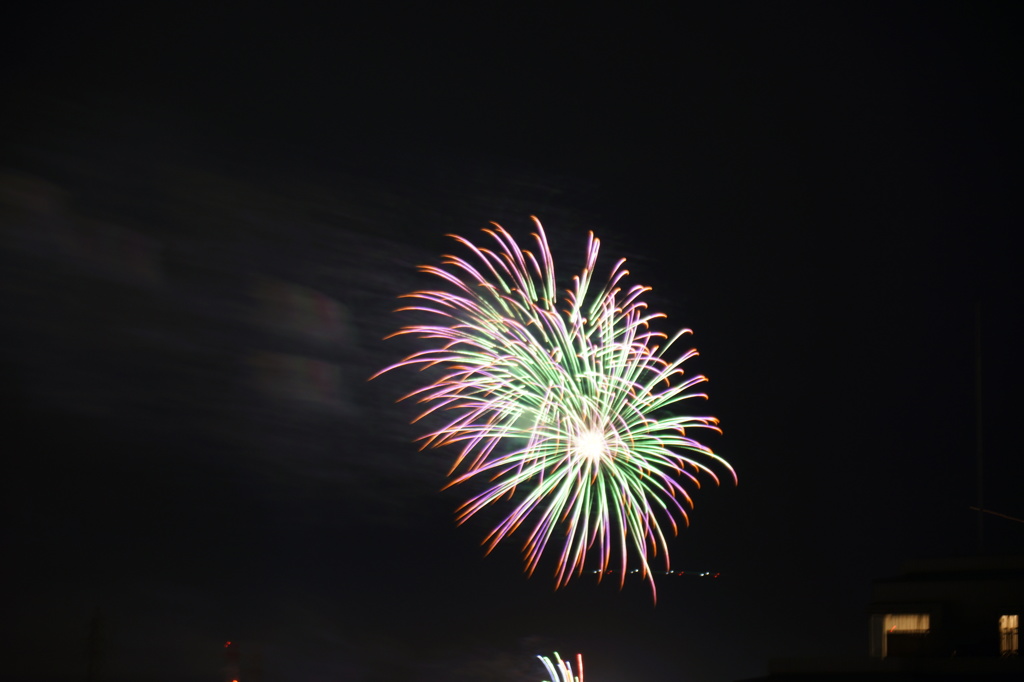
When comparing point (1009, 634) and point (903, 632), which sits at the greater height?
point (1009, 634)

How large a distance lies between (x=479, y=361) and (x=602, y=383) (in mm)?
4619

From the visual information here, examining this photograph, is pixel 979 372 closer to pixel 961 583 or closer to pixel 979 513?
pixel 979 513

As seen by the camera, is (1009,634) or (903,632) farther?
(903,632)

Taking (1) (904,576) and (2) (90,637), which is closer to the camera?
(1) (904,576)

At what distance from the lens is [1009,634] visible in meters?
40.6

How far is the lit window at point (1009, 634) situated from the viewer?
132 ft

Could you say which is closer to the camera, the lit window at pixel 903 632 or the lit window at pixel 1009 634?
the lit window at pixel 1009 634

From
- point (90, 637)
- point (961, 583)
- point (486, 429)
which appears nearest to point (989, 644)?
point (961, 583)

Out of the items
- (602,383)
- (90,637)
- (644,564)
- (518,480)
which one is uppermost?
(602,383)

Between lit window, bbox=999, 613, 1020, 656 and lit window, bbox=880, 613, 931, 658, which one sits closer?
lit window, bbox=999, 613, 1020, 656

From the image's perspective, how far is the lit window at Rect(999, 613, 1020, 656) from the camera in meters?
40.3

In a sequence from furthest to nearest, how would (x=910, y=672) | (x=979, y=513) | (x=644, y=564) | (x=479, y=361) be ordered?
(x=979, y=513)
(x=479, y=361)
(x=644, y=564)
(x=910, y=672)

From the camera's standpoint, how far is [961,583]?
42531 mm

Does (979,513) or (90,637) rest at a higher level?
(979,513)
